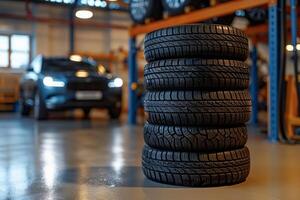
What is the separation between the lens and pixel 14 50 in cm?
1356

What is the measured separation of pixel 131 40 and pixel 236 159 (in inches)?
221

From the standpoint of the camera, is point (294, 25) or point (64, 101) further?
point (64, 101)

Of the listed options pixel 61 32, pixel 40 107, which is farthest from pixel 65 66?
pixel 61 32

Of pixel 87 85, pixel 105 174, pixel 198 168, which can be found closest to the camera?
pixel 198 168

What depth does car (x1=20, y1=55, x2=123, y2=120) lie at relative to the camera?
26.0 ft

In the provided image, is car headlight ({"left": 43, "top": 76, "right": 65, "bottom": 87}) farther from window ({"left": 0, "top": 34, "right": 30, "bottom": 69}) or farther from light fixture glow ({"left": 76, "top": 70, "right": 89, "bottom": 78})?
window ({"left": 0, "top": 34, "right": 30, "bottom": 69})

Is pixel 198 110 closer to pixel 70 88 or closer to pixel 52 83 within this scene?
pixel 70 88

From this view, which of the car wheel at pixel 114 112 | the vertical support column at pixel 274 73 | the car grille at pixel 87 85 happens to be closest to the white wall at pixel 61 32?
the car wheel at pixel 114 112

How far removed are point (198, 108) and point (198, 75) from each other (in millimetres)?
193

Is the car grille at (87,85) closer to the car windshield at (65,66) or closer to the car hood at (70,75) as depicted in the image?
the car hood at (70,75)

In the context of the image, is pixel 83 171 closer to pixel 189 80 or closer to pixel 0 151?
pixel 189 80

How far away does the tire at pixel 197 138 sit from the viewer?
7.66ft

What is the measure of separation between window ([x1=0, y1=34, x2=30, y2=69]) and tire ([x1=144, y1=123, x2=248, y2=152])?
12.1 meters

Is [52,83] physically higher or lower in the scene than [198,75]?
higher
